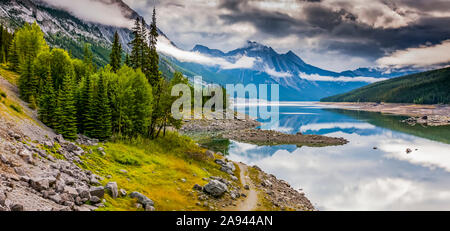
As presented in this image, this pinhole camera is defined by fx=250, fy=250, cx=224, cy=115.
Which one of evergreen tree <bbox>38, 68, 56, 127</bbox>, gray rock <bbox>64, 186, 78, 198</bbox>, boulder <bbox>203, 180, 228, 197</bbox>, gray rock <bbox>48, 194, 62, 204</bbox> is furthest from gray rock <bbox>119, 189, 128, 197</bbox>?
evergreen tree <bbox>38, 68, 56, 127</bbox>

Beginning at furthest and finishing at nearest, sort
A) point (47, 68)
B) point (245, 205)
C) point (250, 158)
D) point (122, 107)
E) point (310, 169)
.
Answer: point (250, 158)
point (310, 169)
point (47, 68)
point (122, 107)
point (245, 205)

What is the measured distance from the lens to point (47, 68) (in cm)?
4334

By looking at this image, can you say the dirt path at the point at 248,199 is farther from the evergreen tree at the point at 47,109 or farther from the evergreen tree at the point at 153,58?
the evergreen tree at the point at 153,58

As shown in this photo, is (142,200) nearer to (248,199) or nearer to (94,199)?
(94,199)

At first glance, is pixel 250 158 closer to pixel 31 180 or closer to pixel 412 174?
pixel 412 174

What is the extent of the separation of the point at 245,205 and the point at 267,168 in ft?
76.7

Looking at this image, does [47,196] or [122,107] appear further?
[122,107]

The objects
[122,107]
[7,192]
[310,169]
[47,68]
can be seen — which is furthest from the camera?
[310,169]

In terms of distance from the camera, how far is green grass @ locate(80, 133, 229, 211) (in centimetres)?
2253

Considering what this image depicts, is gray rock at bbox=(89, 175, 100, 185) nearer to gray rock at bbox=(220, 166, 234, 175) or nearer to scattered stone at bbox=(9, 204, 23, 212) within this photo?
scattered stone at bbox=(9, 204, 23, 212)

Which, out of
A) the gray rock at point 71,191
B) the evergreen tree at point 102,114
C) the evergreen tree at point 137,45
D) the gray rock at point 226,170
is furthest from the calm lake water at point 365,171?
the evergreen tree at point 137,45

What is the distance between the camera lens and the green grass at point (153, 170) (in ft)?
73.9

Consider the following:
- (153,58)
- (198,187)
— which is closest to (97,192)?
(198,187)
